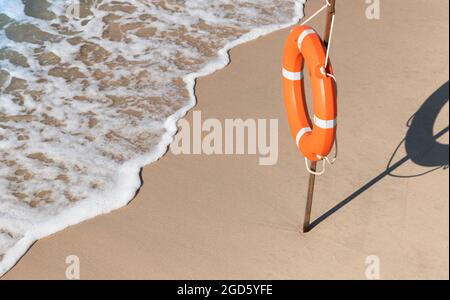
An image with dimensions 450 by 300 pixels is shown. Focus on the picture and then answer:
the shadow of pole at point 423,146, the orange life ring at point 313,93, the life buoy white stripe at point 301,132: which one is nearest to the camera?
the orange life ring at point 313,93

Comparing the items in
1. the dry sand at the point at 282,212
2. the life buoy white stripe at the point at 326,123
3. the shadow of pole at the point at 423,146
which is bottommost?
the dry sand at the point at 282,212

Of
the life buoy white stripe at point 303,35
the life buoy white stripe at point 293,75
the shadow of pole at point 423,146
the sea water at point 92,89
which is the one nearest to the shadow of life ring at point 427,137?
the shadow of pole at point 423,146

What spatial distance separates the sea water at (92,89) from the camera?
4.31 m

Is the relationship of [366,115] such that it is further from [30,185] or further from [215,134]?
[30,185]

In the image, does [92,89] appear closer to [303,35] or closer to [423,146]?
[303,35]

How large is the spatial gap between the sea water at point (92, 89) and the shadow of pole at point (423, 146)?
58.6 inches

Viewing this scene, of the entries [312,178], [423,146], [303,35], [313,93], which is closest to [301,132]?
[312,178]

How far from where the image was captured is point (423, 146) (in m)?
4.30

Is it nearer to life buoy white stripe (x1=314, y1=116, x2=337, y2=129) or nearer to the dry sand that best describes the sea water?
the dry sand

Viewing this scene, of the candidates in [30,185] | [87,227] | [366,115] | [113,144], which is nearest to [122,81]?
[113,144]

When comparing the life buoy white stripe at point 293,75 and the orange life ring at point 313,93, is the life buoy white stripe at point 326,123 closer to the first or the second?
Result: the orange life ring at point 313,93

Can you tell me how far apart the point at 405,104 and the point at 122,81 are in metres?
2.41

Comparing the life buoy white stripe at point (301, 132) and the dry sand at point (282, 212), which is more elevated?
the life buoy white stripe at point (301, 132)

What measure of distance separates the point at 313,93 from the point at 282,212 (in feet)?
3.30
